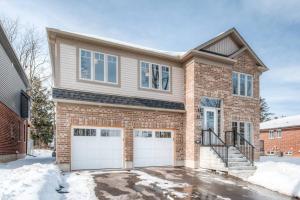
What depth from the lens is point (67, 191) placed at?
794cm

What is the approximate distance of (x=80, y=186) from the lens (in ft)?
28.4

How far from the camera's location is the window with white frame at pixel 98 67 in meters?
12.9

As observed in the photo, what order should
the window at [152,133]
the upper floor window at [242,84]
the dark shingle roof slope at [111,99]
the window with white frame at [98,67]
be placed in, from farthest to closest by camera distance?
the upper floor window at [242,84] → the window at [152,133] → the window with white frame at [98,67] → the dark shingle roof slope at [111,99]

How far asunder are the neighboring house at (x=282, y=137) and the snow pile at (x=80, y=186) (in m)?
28.6

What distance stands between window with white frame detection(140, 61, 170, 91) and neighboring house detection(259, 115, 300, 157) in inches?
917

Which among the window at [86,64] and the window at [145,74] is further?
the window at [145,74]

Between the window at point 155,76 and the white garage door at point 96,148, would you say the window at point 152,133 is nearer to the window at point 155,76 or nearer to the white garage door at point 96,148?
the white garage door at point 96,148

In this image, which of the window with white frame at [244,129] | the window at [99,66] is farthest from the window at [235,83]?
the window at [99,66]

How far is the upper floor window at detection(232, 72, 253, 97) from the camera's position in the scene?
16.5 meters

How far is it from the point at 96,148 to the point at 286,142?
2830cm

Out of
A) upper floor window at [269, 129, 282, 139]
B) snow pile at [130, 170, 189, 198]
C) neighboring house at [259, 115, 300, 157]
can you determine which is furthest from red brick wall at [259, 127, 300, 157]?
snow pile at [130, 170, 189, 198]

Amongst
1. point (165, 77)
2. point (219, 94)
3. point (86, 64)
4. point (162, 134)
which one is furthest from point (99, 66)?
point (219, 94)

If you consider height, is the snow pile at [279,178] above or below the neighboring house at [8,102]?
below

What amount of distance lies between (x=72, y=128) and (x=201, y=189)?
662cm
